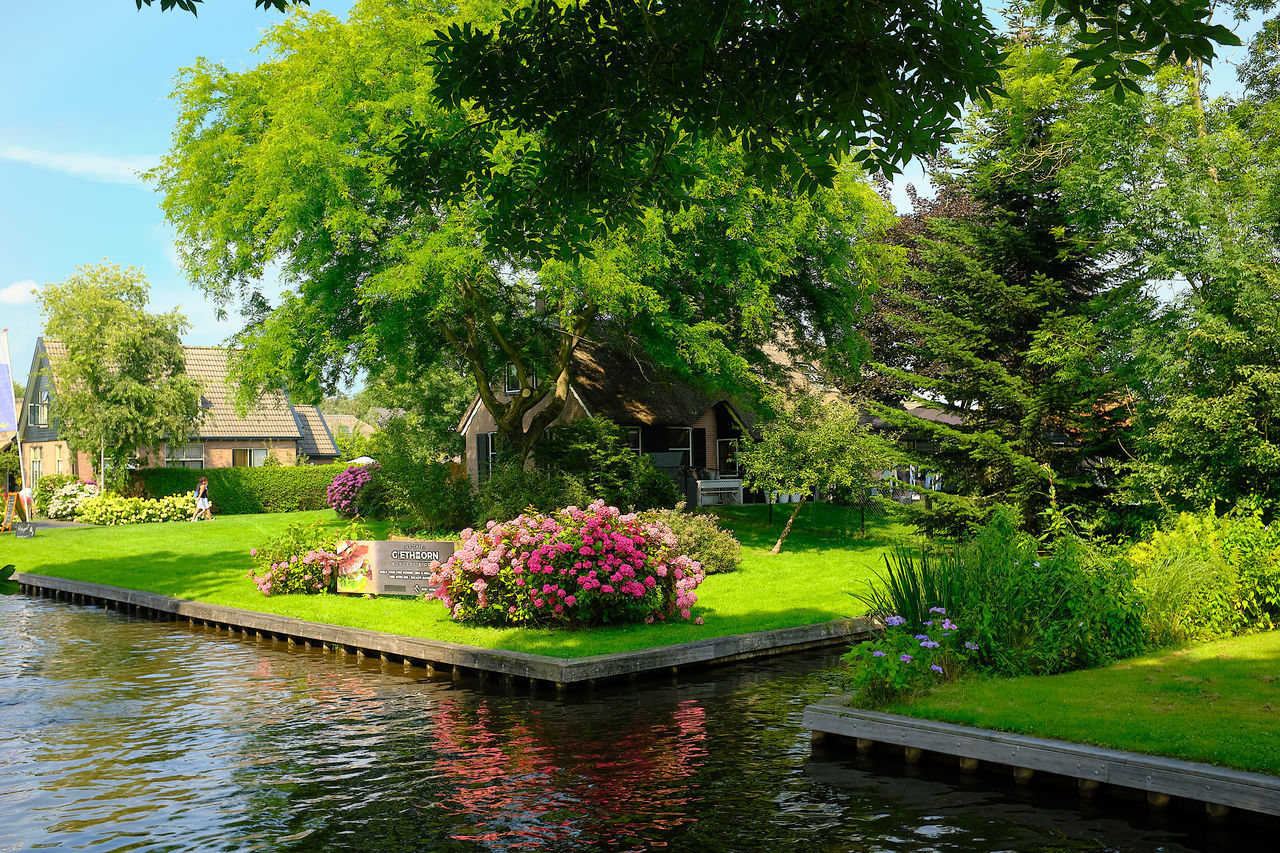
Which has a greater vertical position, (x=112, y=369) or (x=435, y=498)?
(x=112, y=369)

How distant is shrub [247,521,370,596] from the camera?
2192 cm

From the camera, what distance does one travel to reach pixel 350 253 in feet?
85.7

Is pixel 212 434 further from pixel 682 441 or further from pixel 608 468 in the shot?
pixel 608 468

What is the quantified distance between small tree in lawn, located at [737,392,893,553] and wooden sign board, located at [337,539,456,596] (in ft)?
32.4

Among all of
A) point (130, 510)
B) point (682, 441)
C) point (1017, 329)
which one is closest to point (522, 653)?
point (1017, 329)

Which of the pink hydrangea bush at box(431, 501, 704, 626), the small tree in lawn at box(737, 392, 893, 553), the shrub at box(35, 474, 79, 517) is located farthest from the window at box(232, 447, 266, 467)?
the pink hydrangea bush at box(431, 501, 704, 626)

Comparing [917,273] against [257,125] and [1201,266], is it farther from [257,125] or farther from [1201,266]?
[257,125]

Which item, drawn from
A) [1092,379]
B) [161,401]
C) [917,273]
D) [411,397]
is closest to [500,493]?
[917,273]

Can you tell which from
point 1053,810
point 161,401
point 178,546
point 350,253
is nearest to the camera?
point 1053,810

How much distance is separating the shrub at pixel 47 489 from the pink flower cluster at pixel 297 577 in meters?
31.3

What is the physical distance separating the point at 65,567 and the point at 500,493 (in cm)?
1244

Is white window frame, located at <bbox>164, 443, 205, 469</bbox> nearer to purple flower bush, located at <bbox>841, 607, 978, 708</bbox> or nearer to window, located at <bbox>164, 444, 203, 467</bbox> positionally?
window, located at <bbox>164, 444, 203, 467</bbox>

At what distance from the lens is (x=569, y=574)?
645 inches

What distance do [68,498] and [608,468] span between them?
3022cm
